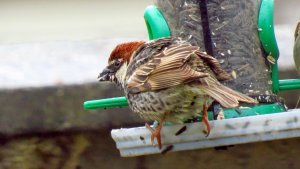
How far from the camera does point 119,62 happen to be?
6.28 m

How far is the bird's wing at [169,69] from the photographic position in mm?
5688

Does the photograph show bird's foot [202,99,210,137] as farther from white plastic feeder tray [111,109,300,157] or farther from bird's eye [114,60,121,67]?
bird's eye [114,60,121,67]

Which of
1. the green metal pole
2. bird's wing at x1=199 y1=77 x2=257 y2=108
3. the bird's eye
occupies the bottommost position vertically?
the green metal pole

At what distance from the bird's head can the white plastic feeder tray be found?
659 mm

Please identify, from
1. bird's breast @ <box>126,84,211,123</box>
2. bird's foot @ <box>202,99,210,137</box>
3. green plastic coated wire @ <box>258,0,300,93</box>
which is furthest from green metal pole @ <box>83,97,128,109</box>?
green plastic coated wire @ <box>258,0,300,93</box>

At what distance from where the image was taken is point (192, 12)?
6.58 metres

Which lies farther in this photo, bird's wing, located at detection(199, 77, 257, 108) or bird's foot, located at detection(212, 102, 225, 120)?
bird's foot, located at detection(212, 102, 225, 120)

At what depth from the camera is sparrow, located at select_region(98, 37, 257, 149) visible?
5.68m

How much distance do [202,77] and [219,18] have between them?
101cm

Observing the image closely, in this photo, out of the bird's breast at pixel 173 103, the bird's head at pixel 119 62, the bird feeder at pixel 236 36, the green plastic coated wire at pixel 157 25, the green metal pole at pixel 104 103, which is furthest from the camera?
the green plastic coated wire at pixel 157 25

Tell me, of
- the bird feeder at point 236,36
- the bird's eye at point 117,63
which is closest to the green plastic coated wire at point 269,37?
the bird feeder at point 236,36

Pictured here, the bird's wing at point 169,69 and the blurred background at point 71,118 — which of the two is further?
the blurred background at point 71,118

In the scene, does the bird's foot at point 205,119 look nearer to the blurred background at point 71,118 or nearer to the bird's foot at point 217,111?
the bird's foot at point 217,111

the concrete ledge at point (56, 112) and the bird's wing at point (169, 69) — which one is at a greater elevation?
the bird's wing at point (169, 69)
